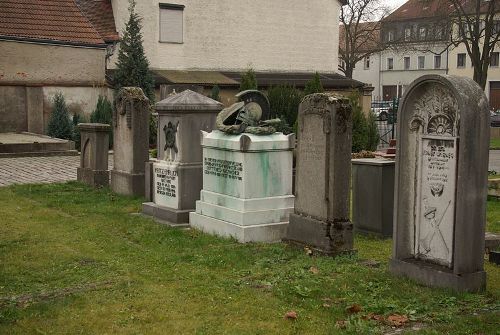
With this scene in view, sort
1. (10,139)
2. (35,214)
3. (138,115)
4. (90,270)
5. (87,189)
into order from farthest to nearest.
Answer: (10,139) → (87,189) → (138,115) → (35,214) → (90,270)

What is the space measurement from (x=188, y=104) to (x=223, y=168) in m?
1.65

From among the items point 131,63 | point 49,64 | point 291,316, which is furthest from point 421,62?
point 291,316

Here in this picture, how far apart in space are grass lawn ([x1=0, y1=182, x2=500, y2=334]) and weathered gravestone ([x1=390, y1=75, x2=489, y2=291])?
0.25m

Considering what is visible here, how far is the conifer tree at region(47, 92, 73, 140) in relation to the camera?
78.7ft

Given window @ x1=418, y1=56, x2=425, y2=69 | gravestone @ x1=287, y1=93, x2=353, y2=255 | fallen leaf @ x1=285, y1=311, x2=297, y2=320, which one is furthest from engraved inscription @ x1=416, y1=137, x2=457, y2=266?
window @ x1=418, y1=56, x2=425, y2=69

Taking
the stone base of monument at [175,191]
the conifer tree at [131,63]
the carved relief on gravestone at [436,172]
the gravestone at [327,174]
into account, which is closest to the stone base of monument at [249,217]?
the gravestone at [327,174]

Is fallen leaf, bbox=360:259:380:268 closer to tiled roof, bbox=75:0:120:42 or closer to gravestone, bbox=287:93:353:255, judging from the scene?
gravestone, bbox=287:93:353:255

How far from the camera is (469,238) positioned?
668cm

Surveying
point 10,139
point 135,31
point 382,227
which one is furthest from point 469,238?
point 135,31

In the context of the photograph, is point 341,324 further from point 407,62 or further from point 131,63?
point 407,62

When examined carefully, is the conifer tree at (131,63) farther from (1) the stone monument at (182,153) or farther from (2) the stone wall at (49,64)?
(1) the stone monument at (182,153)

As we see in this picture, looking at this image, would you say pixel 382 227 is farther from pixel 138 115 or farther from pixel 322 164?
pixel 138 115

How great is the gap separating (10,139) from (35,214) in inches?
460

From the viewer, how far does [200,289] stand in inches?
275
